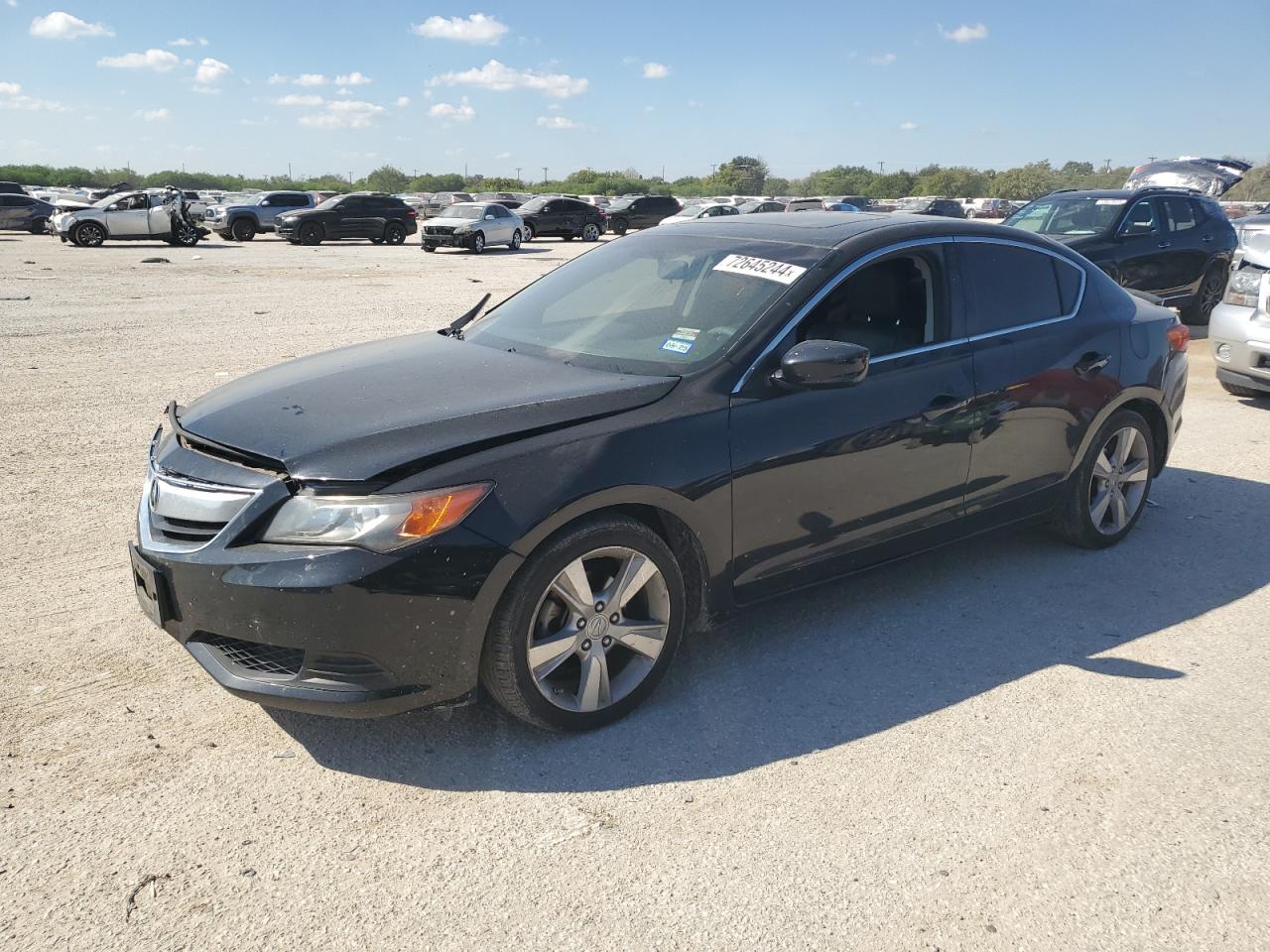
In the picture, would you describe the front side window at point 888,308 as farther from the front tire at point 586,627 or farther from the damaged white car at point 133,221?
the damaged white car at point 133,221

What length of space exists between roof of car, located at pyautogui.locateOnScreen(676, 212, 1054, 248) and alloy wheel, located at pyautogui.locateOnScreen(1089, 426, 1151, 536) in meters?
1.09

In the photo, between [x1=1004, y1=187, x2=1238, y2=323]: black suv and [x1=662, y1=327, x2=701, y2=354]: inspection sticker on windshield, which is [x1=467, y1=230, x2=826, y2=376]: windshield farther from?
[x1=1004, y1=187, x2=1238, y2=323]: black suv

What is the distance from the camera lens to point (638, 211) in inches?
1580

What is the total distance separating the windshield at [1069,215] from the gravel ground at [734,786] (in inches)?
331

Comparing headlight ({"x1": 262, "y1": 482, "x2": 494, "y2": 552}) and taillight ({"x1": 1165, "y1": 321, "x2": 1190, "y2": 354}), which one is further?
taillight ({"x1": 1165, "y1": 321, "x2": 1190, "y2": 354})

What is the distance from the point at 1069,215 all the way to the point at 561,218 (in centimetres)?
2498

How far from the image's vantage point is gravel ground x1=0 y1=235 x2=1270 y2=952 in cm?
263

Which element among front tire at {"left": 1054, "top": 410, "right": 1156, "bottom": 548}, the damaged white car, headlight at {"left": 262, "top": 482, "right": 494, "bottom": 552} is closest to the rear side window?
front tire at {"left": 1054, "top": 410, "right": 1156, "bottom": 548}

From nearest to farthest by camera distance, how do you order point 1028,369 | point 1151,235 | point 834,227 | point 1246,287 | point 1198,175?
point 834,227 < point 1028,369 < point 1246,287 < point 1151,235 < point 1198,175

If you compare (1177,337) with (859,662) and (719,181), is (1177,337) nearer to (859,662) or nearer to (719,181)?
(859,662)

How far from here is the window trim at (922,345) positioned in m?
3.84

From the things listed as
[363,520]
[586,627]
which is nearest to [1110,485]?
[586,627]

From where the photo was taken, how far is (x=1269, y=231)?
9086mm

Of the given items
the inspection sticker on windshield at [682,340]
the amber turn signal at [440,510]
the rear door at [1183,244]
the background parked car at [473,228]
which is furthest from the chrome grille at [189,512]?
the background parked car at [473,228]
